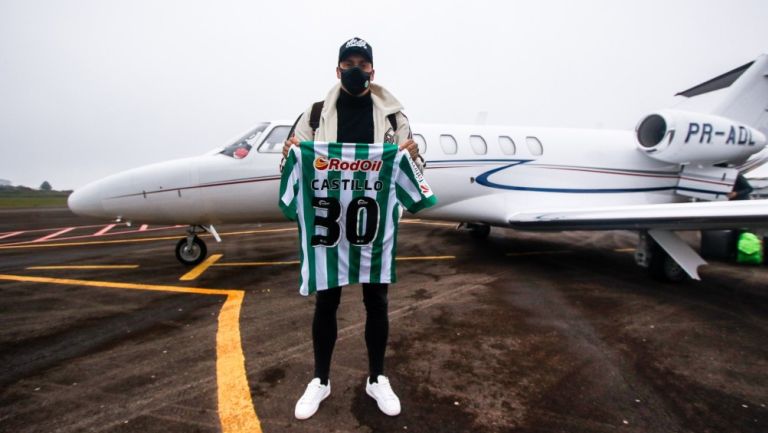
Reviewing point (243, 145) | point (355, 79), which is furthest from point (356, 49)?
point (243, 145)

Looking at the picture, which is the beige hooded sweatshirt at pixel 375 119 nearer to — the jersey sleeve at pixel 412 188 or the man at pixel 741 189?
the jersey sleeve at pixel 412 188

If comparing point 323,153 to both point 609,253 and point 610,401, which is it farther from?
point 609,253

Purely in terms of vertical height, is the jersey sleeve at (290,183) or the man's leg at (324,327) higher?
the jersey sleeve at (290,183)

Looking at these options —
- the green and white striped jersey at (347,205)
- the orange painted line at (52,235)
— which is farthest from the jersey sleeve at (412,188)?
the orange painted line at (52,235)

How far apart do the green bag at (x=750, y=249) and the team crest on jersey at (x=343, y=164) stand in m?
8.22

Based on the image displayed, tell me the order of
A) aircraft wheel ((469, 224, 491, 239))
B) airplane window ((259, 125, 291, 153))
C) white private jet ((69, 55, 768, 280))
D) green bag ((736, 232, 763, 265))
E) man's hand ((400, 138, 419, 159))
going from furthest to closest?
aircraft wheel ((469, 224, 491, 239))
green bag ((736, 232, 763, 265))
airplane window ((259, 125, 291, 153))
white private jet ((69, 55, 768, 280))
man's hand ((400, 138, 419, 159))

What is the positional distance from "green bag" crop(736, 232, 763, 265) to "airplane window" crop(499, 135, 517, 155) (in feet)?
14.9

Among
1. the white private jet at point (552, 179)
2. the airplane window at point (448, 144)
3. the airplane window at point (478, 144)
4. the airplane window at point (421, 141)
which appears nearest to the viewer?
the white private jet at point (552, 179)

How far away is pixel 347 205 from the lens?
219 cm

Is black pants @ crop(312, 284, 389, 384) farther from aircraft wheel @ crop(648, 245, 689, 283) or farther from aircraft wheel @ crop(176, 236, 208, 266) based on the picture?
aircraft wheel @ crop(648, 245, 689, 283)

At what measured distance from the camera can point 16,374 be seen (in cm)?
276

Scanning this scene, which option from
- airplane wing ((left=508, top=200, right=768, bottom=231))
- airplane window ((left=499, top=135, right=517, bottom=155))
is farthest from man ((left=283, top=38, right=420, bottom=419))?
airplane window ((left=499, top=135, right=517, bottom=155))

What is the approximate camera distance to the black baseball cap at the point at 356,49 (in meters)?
2.12

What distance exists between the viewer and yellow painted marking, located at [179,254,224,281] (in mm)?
5457
